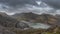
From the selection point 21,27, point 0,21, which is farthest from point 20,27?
point 0,21

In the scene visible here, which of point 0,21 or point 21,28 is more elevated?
point 0,21

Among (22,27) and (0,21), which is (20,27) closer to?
(22,27)

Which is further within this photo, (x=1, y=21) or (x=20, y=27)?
(x=1, y=21)

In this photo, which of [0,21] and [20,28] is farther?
[0,21]

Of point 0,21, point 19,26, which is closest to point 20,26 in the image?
point 19,26

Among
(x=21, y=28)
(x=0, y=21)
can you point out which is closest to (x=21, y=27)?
(x=21, y=28)

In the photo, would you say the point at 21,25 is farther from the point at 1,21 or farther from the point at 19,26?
the point at 1,21

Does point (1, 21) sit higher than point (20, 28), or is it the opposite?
point (1, 21)
